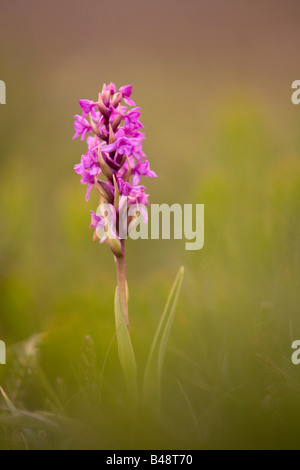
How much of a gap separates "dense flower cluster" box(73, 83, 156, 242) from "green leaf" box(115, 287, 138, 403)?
0.14 m

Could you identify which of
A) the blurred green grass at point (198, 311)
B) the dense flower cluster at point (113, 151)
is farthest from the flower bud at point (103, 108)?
the blurred green grass at point (198, 311)

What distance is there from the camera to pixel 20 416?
55cm

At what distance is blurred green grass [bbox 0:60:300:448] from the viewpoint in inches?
18.8

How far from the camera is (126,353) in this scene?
0.61m

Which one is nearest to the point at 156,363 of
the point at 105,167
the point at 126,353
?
the point at 126,353

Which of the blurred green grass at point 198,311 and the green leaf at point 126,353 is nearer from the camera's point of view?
the blurred green grass at point 198,311

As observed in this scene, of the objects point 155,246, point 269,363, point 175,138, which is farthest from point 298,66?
Result: point 269,363

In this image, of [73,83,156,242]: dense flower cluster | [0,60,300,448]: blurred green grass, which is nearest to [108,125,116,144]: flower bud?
[73,83,156,242]: dense flower cluster

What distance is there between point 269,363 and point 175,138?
1.58m

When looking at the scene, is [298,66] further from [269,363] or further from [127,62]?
[269,363]

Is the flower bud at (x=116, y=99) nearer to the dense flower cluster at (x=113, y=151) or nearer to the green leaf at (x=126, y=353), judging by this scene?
the dense flower cluster at (x=113, y=151)

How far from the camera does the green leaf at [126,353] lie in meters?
0.60

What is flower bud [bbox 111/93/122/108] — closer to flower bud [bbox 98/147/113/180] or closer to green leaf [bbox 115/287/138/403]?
flower bud [bbox 98/147/113/180]

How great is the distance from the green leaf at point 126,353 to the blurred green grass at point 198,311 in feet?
0.05
